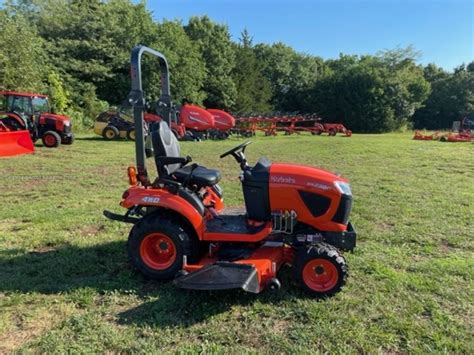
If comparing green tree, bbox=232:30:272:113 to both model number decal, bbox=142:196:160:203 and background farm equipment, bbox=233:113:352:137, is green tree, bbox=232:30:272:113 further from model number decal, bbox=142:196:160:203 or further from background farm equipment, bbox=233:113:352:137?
model number decal, bbox=142:196:160:203

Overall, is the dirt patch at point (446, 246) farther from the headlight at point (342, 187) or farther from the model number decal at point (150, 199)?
the model number decal at point (150, 199)

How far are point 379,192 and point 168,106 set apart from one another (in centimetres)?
456

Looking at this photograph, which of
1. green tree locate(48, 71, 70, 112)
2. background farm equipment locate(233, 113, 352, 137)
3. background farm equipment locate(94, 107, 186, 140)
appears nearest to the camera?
background farm equipment locate(94, 107, 186, 140)

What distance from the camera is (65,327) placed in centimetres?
284

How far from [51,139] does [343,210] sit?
41.7ft

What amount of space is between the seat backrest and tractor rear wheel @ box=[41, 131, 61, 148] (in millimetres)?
11155

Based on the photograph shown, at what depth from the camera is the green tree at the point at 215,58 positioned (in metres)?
34.1

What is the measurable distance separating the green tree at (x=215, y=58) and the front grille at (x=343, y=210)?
31.4 meters

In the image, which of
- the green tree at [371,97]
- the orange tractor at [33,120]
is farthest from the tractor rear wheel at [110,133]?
the green tree at [371,97]

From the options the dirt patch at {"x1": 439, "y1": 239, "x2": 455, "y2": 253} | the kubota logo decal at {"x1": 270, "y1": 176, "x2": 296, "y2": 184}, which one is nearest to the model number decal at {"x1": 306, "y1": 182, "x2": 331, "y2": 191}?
the kubota logo decal at {"x1": 270, "y1": 176, "x2": 296, "y2": 184}

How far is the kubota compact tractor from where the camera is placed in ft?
10.8

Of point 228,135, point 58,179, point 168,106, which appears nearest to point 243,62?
point 228,135

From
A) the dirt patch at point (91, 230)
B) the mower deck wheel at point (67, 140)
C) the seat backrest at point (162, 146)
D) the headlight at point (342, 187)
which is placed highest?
the seat backrest at point (162, 146)

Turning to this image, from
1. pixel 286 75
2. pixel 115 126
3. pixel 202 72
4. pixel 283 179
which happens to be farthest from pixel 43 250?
pixel 286 75
